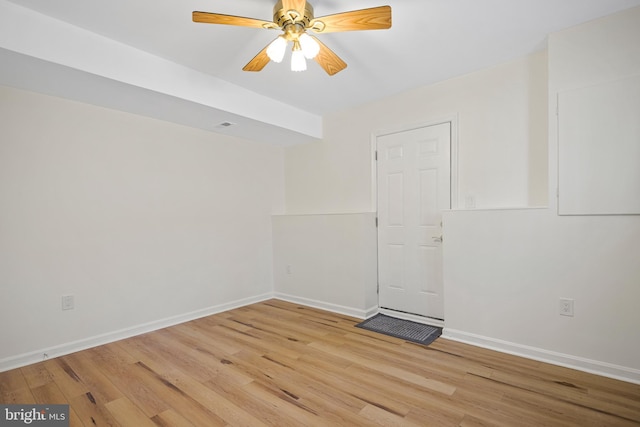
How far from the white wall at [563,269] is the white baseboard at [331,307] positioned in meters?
1.02

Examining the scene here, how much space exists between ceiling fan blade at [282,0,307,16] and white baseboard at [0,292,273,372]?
10.4 ft

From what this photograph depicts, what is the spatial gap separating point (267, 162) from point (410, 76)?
2.29m

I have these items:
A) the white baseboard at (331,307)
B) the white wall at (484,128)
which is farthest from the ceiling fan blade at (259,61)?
the white baseboard at (331,307)

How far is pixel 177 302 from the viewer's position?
354 cm

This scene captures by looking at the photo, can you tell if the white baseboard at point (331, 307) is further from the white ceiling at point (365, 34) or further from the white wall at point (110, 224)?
the white ceiling at point (365, 34)

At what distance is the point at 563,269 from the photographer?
2375 mm

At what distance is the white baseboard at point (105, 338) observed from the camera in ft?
8.22

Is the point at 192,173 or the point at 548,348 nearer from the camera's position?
the point at 548,348

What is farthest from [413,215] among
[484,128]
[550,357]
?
[550,357]

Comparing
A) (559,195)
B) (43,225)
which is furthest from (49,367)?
(559,195)

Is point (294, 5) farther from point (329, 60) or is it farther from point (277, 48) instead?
point (329, 60)

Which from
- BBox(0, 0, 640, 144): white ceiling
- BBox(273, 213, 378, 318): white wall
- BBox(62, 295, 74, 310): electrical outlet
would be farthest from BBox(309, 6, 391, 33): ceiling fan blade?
BBox(62, 295, 74, 310): electrical outlet

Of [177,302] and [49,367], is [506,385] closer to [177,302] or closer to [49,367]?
[177,302]

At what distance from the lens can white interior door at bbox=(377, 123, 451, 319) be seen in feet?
10.7
